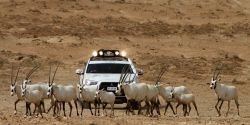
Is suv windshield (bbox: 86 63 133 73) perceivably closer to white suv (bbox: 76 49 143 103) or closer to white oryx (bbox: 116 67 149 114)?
white suv (bbox: 76 49 143 103)

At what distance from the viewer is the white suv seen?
2455 cm

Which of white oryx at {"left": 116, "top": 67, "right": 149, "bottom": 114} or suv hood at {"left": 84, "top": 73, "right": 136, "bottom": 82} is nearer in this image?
white oryx at {"left": 116, "top": 67, "right": 149, "bottom": 114}

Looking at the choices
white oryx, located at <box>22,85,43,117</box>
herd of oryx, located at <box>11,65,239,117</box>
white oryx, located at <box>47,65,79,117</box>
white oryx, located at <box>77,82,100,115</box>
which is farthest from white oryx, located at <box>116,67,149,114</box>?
white oryx, located at <box>22,85,43,117</box>

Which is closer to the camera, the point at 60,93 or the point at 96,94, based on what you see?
the point at 60,93

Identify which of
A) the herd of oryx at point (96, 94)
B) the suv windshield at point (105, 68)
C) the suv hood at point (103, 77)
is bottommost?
the herd of oryx at point (96, 94)

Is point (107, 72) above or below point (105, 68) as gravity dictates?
below

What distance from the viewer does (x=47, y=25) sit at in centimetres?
4991

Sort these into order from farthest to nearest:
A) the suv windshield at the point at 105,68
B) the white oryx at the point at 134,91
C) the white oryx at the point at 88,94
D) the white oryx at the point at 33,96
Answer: the suv windshield at the point at 105,68, the white oryx at the point at 88,94, the white oryx at the point at 134,91, the white oryx at the point at 33,96

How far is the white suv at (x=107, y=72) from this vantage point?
966 inches

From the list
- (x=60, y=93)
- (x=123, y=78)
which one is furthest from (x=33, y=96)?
(x=123, y=78)

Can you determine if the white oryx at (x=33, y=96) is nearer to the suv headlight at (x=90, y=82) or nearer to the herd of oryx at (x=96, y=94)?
the herd of oryx at (x=96, y=94)

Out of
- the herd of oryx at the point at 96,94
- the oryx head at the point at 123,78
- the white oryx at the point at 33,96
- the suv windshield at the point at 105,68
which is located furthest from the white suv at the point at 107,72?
the white oryx at the point at 33,96

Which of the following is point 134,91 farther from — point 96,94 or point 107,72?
point 107,72

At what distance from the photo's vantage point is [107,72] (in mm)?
25734
